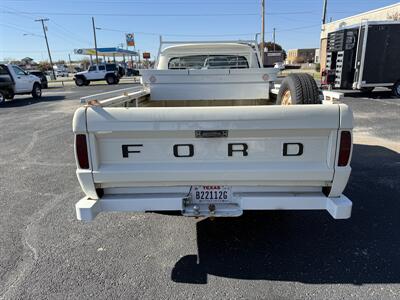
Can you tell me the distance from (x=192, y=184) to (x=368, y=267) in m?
1.75

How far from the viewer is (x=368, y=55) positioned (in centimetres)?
1360

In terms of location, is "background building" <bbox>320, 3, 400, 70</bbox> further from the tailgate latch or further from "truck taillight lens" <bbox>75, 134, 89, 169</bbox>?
"truck taillight lens" <bbox>75, 134, 89, 169</bbox>

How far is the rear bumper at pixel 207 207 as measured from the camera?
104 inches

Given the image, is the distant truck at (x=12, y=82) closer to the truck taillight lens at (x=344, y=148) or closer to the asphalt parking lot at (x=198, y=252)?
the asphalt parking lot at (x=198, y=252)

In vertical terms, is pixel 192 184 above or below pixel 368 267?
above

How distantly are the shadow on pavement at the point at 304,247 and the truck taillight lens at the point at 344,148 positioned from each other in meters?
1.01

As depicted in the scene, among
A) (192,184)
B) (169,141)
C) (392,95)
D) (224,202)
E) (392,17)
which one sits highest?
(392,17)

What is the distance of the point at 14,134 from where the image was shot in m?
8.77

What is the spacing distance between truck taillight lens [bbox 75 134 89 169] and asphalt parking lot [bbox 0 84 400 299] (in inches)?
39.9

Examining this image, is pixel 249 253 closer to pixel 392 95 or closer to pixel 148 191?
pixel 148 191

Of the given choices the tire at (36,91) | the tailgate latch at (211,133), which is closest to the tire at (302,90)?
the tailgate latch at (211,133)

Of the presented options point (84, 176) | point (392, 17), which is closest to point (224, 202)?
point (84, 176)

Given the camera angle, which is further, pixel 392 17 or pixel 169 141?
pixel 392 17

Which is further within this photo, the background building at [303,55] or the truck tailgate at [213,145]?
the background building at [303,55]
